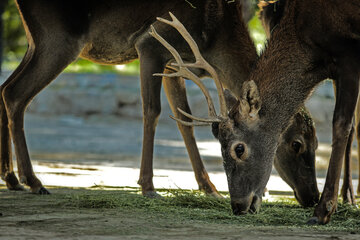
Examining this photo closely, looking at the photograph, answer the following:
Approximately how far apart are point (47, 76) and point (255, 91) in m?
2.51

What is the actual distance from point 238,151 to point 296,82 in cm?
76

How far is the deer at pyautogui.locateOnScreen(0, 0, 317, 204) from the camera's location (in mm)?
6922

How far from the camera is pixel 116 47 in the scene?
7367 millimetres

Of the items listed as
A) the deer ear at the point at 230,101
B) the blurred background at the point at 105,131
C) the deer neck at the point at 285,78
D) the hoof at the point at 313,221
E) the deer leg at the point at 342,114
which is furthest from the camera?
the blurred background at the point at 105,131

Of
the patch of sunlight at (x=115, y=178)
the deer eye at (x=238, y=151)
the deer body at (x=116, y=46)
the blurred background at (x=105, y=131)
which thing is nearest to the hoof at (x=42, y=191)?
the deer body at (x=116, y=46)

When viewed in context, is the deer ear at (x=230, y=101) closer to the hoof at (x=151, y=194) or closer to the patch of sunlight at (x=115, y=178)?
the hoof at (x=151, y=194)

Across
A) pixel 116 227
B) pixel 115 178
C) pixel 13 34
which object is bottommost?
pixel 116 227

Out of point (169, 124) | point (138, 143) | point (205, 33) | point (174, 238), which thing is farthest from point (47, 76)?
point (169, 124)

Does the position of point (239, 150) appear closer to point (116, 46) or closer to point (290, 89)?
point (290, 89)

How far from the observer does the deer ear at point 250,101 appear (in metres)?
5.53

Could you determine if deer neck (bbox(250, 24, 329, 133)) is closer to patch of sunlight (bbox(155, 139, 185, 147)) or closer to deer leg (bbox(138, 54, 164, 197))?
deer leg (bbox(138, 54, 164, 197))

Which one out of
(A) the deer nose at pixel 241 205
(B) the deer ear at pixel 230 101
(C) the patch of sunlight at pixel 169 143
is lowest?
(A) the deer nose at pixel 241 205

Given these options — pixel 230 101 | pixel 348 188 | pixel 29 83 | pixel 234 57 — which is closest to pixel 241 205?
pixel 230 101

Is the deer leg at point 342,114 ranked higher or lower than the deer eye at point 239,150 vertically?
higher
